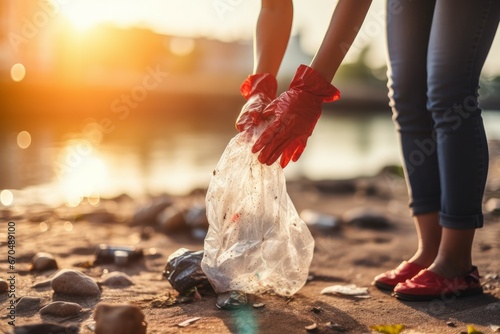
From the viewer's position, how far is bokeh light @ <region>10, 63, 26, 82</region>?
23.3 m

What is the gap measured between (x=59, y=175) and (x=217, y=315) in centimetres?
522

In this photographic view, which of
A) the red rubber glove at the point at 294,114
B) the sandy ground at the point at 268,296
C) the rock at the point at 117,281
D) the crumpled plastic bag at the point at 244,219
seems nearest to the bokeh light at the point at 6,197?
the sandy ground at the point at 268,296

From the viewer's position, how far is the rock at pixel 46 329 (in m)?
1.37

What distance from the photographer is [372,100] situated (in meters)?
39.7

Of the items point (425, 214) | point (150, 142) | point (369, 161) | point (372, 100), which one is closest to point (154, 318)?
point (425, 214)

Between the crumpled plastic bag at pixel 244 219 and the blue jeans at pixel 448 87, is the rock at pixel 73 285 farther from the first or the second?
the blue jeans at pixel 448 87

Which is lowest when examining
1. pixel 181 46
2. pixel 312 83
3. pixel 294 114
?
pixel 294 114

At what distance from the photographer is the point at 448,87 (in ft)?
6.04

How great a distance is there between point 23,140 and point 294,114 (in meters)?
9.74

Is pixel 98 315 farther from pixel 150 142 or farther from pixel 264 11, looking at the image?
pixel 150 142

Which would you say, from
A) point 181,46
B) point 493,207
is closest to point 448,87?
point 493,207

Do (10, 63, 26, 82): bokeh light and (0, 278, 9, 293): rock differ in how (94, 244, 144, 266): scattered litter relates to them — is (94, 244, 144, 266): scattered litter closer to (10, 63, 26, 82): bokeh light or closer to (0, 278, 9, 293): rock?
(0, 278, 9, 293): rock

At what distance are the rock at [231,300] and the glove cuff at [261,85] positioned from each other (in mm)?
727

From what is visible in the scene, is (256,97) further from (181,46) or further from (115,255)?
(181,46)
